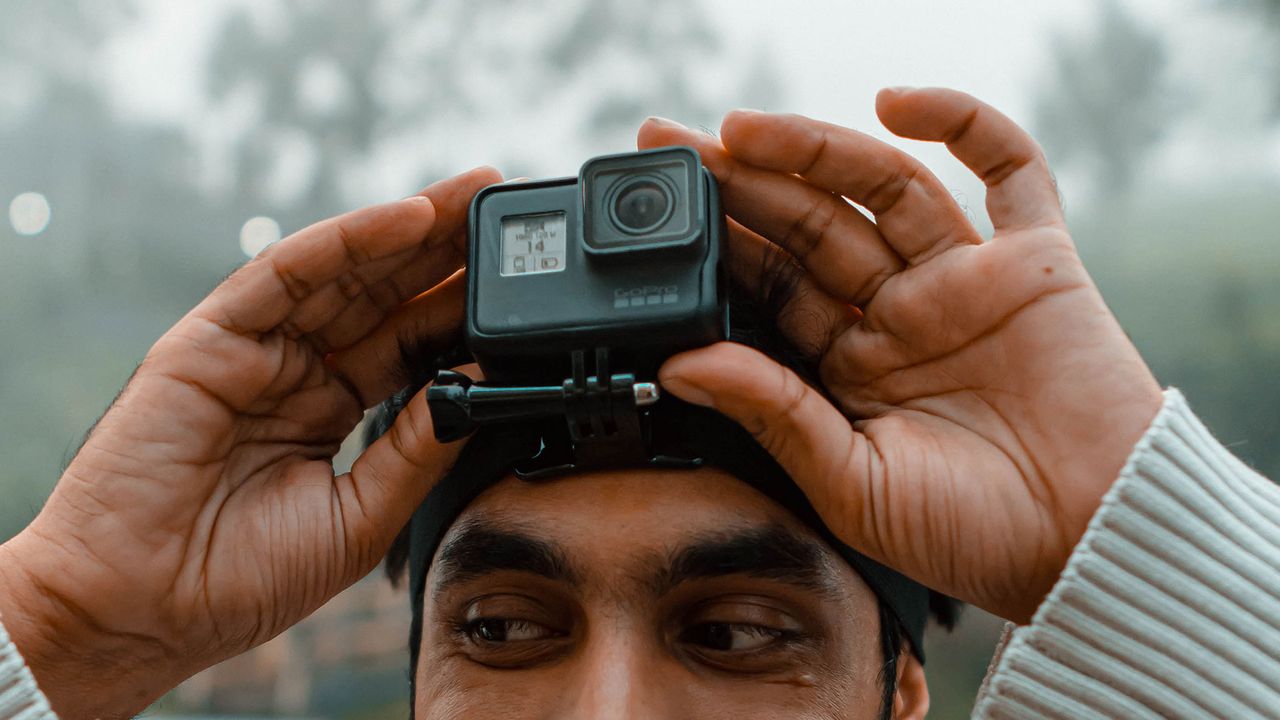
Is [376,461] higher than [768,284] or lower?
lower

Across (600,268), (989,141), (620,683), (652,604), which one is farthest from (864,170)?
(620,683)

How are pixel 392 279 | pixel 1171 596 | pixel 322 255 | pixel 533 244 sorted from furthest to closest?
pixel 392 279
pixel 322 255
pixel 533 244
pixel 1171 596

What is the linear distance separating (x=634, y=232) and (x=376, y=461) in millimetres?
590

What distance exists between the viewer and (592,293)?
50.6 inches

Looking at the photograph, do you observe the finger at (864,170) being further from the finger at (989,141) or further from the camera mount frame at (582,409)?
the camera mount frame at (582,409)

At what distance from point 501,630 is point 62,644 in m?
0.64

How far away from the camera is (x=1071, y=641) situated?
4.10 feet

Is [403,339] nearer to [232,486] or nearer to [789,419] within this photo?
[232,486]

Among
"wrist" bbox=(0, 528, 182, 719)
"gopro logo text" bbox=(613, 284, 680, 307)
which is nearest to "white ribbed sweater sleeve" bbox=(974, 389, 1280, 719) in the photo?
"gopro logo text" bbox=(613, 284, 680, 307)

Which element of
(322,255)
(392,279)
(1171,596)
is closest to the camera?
(1171,596)

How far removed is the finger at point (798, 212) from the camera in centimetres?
142

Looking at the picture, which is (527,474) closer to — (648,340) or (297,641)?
(648,340)

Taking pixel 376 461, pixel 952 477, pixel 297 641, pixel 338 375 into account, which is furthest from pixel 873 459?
pixel 297 641

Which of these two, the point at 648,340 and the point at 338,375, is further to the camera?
the point at 338,375
